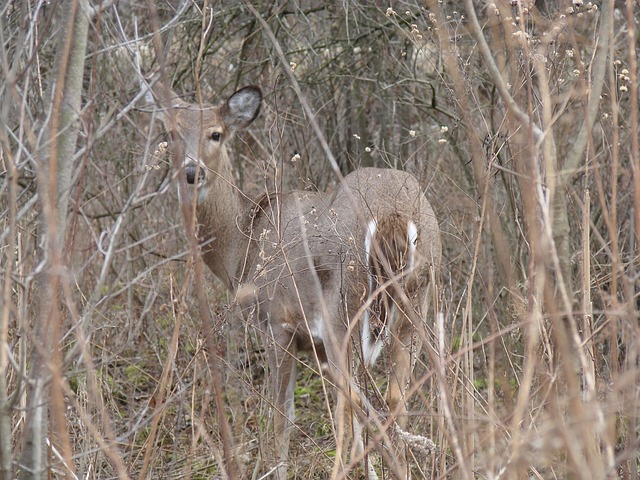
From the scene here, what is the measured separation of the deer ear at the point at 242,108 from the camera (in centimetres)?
586

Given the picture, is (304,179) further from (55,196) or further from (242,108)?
(55,196)

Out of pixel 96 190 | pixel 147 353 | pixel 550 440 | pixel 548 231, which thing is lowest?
pixel 147 353

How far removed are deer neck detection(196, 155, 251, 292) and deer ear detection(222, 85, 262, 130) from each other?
0.81ft

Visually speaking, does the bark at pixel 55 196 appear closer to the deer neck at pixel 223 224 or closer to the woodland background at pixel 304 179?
the woodland background at pixel 304 179

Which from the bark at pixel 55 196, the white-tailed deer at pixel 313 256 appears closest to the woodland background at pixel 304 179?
the white-tailed deer at pixel 313 256

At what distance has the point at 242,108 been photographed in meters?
5.99

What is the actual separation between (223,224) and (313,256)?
119 centimetres

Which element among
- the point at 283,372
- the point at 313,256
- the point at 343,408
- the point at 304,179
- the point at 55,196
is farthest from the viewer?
the point at 304,179

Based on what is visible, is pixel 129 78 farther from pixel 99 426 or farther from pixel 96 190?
pixel 99 426

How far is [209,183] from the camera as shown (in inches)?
231

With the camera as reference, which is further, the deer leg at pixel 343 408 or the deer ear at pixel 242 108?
the deer ear at pixel 242 108

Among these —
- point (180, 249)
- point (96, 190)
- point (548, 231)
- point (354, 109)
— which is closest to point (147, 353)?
point (180, 249)

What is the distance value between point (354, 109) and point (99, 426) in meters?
3.36

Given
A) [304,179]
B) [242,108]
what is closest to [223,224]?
[304,179]
